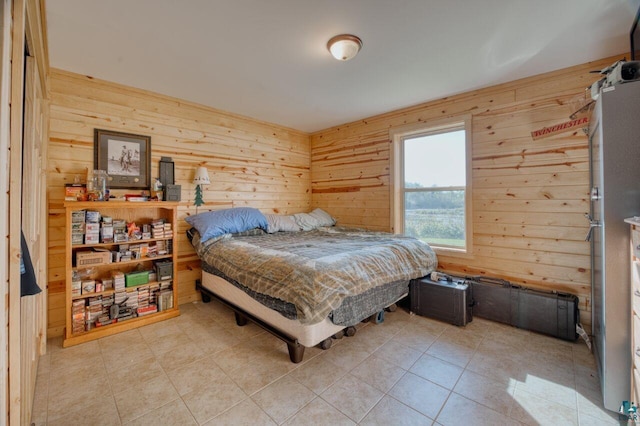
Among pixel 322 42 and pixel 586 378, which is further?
pixel 322 42

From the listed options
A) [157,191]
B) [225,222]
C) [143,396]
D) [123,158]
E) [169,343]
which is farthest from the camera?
[225,222]

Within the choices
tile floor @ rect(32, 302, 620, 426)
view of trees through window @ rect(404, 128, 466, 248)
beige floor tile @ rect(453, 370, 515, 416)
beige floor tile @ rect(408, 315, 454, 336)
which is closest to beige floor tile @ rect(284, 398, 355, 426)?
tile floor @ rect(32, 302, 620, 426)

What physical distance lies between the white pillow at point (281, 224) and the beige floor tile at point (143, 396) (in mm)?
1974

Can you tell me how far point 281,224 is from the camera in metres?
3.62

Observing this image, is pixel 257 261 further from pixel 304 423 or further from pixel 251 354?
pixel 304 423

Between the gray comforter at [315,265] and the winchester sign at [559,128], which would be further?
the winchester sign at [559,128]

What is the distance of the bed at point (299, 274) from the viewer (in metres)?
1.88

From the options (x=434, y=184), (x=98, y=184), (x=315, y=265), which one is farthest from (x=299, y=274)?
(x=434, y=184)

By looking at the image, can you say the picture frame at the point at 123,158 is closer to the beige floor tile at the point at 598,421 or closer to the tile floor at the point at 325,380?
the tile floor at the point at 325,380

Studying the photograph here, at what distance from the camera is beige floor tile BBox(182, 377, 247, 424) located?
1.53m

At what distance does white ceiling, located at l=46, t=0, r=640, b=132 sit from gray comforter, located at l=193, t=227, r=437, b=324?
1.66 m

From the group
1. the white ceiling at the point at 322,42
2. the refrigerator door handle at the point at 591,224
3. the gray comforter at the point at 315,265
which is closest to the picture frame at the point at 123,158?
the white ceiling at the point at 322,42

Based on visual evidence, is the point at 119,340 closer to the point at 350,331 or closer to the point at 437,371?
the point at 350,331

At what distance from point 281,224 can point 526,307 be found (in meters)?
2.74
